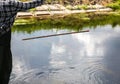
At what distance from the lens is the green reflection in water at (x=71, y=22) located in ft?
50.3

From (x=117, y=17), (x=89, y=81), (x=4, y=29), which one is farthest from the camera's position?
(x=117, y=17)

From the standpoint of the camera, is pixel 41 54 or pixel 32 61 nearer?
pixel 32 61

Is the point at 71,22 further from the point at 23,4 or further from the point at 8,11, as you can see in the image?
the point at 8,11

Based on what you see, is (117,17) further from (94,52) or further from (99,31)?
(94,52)

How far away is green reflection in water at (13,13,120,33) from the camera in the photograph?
15328mm

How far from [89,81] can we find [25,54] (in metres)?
2.99

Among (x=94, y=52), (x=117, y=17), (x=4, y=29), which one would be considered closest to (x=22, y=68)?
(x=94, y=52)

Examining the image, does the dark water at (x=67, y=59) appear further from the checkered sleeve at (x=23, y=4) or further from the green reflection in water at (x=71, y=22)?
the checkered sleeve at (x=23, y=4)

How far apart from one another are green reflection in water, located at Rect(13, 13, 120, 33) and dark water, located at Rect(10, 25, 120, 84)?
1.20 meters

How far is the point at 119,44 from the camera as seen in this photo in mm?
12383

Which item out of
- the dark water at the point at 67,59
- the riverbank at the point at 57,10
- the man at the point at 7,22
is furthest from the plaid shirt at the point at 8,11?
the riverbank at the point at 57,10

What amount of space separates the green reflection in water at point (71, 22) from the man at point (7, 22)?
27.9ft

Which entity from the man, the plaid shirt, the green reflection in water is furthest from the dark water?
the plaid shirt

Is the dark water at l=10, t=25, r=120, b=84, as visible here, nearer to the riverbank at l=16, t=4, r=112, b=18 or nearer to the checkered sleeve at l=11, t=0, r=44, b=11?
the checkered sleeve at l=11, t=0, r=44, b=11
